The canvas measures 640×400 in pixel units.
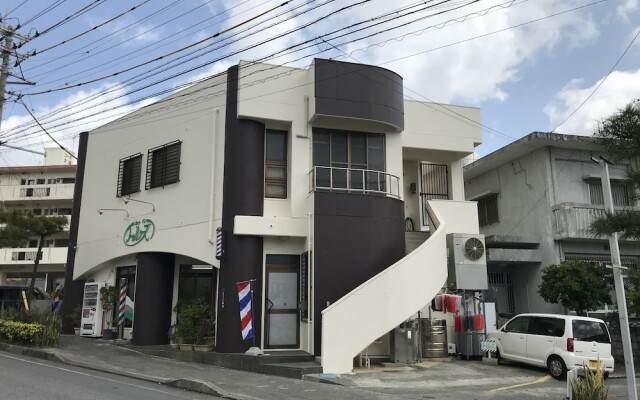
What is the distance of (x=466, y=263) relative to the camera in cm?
1612

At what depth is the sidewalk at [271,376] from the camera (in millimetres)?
10219

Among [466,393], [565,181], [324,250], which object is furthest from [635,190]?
[565,181]

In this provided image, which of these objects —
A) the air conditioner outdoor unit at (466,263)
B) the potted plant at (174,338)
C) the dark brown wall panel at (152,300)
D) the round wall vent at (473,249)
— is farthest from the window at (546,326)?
the dark brown wall panel at (152,300)

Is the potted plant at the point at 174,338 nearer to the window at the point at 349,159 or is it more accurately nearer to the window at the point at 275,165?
the window at the point at 275,165

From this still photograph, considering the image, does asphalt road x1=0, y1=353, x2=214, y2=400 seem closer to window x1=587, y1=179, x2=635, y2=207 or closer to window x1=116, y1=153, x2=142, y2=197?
window x1=116, y1=153, x2=142, y2=197

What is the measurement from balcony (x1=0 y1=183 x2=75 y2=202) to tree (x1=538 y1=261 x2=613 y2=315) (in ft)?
111

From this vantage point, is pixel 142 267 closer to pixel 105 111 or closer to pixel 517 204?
pixel 105 111

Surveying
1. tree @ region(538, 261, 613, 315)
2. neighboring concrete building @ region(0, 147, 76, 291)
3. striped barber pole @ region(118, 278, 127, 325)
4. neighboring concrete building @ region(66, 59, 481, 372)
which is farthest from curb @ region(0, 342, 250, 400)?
neighboring concrete building @ region(0, 147, 76, 291)

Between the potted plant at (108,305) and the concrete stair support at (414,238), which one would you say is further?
the potted plant at (108,305)

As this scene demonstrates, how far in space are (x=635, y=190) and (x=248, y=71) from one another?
1080cm

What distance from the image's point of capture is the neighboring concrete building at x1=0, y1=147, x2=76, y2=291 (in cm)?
3747

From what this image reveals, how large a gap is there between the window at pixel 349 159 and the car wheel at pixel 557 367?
21.8ft

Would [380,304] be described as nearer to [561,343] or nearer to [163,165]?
[561,343]

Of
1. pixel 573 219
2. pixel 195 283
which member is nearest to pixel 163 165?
pixel 195 283
